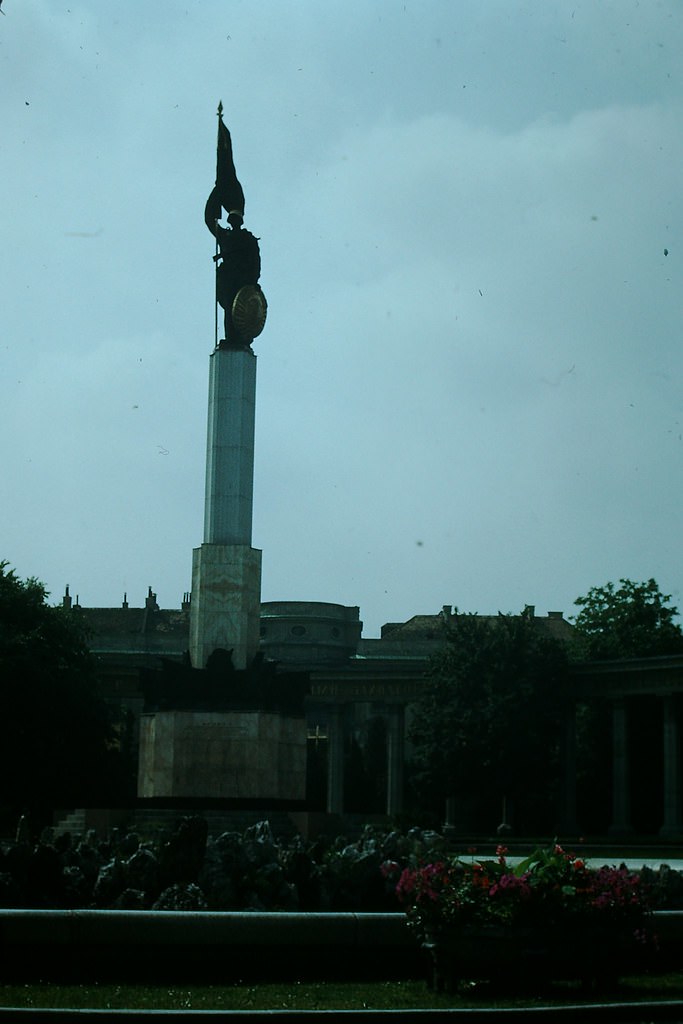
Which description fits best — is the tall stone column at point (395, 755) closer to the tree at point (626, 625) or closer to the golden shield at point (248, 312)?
the tree at point (626, 625)

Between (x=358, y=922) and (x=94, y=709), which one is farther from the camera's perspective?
(x=94, y=709)

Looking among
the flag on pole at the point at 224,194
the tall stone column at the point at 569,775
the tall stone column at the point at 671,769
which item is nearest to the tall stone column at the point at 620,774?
the tall stone column at the point at 671,769

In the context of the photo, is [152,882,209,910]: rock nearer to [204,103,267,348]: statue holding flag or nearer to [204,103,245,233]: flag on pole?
[204,103,267,348]: statue holding flag

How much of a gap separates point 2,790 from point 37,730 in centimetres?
399

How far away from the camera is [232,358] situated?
5447cm

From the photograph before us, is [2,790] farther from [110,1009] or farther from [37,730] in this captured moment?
[110,1009]

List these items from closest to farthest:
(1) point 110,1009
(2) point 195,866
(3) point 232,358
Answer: (1) point 110,1009 < (2) point 195,866 < (3) point 232,358

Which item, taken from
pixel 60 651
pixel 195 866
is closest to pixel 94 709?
pixel 60 651

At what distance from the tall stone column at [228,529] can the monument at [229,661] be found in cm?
4

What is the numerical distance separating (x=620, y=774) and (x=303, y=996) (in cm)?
6763

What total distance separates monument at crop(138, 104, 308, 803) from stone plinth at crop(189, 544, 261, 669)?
0.11 ft

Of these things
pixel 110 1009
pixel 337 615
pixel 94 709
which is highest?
pixel 337 615

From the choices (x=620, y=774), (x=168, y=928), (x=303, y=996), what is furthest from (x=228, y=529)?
(x=620, y=774)

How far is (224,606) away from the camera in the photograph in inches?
2029
